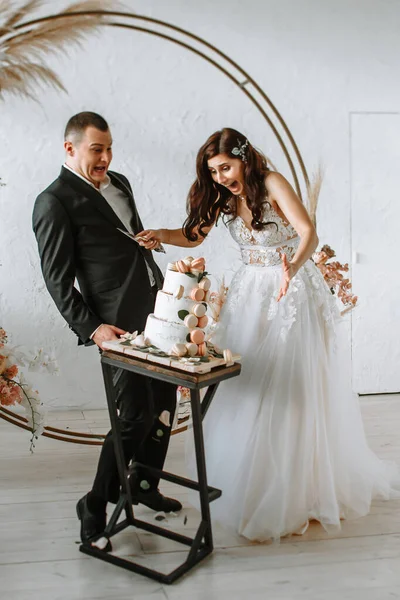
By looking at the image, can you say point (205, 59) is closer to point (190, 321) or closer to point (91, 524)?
point (190, 321)

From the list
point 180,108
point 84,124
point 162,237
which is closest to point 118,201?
point 162,237

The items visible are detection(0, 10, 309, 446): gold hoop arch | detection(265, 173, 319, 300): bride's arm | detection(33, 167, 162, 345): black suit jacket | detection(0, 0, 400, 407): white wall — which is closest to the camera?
detection(265, 173, 319, 300): bride's arm

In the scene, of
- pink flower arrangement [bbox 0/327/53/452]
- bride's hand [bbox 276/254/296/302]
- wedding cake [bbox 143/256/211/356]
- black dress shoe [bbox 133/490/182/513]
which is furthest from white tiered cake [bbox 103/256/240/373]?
pink flower arrangement [bbox 0/327/53/452]

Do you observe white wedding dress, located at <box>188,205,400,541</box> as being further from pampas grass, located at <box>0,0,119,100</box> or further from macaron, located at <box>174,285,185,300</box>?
pampas grass, located at <box>0,0,119,100</box>

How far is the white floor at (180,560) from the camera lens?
2.63 meters

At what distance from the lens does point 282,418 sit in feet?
10.1

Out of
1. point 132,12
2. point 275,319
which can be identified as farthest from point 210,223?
point 132,12

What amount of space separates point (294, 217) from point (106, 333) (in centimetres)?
86

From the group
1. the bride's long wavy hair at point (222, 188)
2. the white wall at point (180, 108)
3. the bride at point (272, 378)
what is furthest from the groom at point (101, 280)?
the white wall at point (180, 108)

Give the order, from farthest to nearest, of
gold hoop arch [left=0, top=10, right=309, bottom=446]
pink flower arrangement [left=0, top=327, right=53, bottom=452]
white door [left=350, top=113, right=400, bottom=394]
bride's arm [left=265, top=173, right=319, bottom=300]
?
1. white door [left=350, top=113, right=400, bottom=394]
2. gold hoop arch [left=0, top=10, right=309, bottom=446]
3. pink flower arrangement [left=0, top=327, right=53, bottom=452]
4. bride's arm [left=265, top=173, right=319, bottom=300]

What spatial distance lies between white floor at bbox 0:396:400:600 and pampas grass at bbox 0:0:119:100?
223cm

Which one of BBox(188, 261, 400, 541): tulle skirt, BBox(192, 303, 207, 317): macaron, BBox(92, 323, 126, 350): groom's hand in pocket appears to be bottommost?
BBox(188, 261, 400, 541): tulle skirt

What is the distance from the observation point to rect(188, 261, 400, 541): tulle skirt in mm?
3031

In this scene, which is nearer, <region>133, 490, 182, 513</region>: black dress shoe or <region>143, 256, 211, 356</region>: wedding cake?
<region>143, 256, 211, 356</region>: wedding cake
